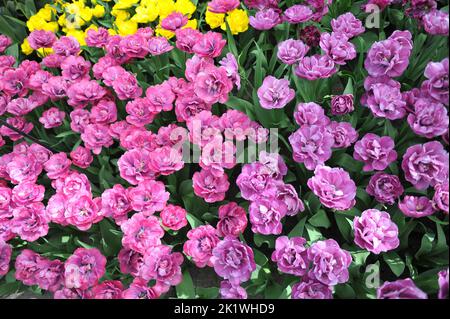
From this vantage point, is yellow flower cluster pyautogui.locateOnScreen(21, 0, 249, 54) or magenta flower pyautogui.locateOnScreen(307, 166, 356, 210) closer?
magenta flower pyautogui.locateOnScreen(307, 166, 356, 210)

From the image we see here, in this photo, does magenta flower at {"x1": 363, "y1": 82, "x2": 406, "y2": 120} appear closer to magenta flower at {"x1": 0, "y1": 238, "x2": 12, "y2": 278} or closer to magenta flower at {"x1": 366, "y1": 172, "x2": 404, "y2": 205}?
magenta flower at {"x1": 366, "y1": 172, "x2": 404, "y2": 205}

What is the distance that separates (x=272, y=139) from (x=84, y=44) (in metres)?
0.93

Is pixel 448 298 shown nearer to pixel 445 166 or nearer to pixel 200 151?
pixel 445 166

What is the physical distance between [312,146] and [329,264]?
1.06ft

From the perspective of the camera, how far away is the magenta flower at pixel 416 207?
109 centimetres

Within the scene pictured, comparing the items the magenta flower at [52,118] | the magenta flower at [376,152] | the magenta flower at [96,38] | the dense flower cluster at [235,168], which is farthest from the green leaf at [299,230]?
the magenta flower at [96,38]

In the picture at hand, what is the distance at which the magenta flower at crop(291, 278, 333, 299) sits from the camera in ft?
3.38

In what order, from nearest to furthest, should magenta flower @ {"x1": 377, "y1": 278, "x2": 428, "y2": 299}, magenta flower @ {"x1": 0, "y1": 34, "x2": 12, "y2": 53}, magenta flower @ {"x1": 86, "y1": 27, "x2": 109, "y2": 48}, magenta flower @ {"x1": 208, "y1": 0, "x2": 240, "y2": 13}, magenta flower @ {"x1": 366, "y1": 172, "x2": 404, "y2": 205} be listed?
magenta flower @ {"x1": 377, "y1": 278, "x2": 428, "y2": 299} < magenta flower @ {"x1": 366, "y1": 172, "x2": 404, "y2": 205} < magenta flower @ {"x1": 208, "y1": 0, "x2": 240, "y2": 13} < magenta flower @ {"x1": 86, "y1": 27, "x2": 109, "y2": 48} < magenta flower @ {"x1": 0, "y1": 34, "x2": 12, "y2": 53}

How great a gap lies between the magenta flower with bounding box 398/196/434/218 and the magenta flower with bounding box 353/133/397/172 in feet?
0.37

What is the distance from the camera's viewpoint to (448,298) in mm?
889

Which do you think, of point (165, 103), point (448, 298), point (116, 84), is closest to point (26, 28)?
point (116, 84)

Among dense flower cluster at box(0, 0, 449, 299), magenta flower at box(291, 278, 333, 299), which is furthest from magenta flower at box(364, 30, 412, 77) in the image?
magenta flower at box(291, 278, 333, 299)

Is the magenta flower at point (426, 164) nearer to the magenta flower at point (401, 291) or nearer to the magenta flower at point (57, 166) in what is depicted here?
the magenta flower at point (401, 291)

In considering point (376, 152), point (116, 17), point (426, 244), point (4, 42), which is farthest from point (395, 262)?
point (4, 42)
